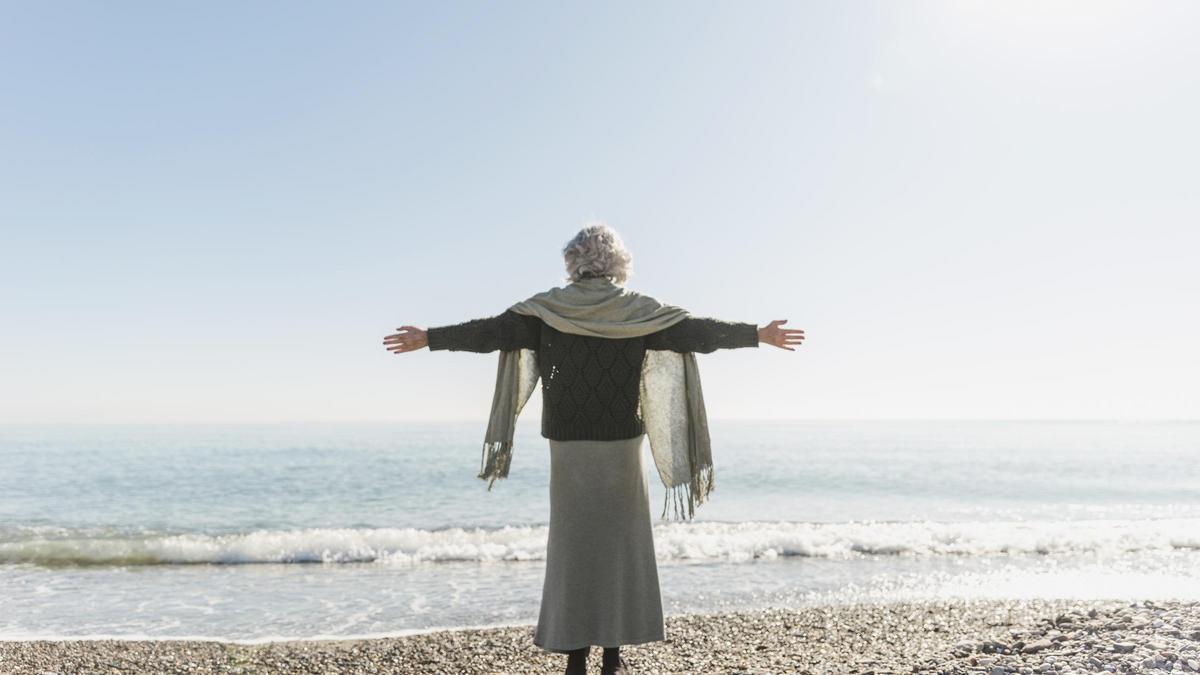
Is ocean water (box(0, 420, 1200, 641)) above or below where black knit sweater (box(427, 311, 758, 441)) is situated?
below

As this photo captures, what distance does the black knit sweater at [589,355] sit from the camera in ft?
12.0

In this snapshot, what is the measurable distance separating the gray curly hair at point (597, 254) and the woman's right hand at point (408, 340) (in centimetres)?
77

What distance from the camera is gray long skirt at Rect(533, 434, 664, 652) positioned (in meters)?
3.59

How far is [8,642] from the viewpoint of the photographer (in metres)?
6.03

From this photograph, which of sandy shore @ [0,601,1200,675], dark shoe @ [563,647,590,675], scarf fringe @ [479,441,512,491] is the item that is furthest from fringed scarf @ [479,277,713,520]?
sandy shore @ [0,601,1200,675]

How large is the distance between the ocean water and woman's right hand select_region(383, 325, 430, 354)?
1849 mm

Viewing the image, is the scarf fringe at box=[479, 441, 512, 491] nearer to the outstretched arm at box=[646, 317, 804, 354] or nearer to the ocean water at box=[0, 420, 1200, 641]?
the outstretched arm at box=[646, 317, 804, 354]

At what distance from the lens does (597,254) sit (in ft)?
→ 12.1

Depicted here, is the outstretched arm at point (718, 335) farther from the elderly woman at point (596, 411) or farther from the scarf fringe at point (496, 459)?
the scarf fringe at point (496, 459)

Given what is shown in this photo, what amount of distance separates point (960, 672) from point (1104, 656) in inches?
30.1

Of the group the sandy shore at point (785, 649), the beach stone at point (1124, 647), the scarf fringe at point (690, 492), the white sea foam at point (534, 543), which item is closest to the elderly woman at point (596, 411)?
the scarf fringe at point (690, 492)

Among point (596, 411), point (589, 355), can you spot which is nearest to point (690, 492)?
point (596, 411)

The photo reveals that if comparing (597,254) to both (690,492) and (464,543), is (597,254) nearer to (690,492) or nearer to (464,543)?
(690,492)

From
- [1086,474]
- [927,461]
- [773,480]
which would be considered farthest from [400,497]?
[1086,474]
